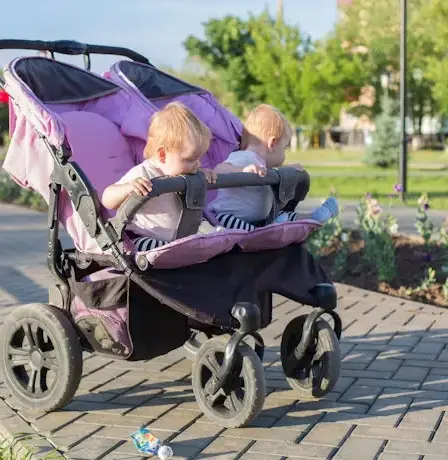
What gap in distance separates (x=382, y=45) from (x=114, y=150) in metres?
41.0

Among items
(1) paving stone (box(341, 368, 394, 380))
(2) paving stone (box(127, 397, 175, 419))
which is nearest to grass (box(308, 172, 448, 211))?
(1) paving stone (box(341, 368, 394, 380))

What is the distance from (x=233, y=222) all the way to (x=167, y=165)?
0.56 m

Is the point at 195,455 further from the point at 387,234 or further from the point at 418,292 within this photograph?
the point at 387,234

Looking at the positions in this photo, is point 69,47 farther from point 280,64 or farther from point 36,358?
point 280,64

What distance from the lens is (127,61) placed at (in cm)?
530

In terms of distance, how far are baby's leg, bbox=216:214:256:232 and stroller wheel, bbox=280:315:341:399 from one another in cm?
54

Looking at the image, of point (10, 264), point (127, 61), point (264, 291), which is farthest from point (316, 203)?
point (264, 291)

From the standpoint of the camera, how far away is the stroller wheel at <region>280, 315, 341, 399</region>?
4.23 m

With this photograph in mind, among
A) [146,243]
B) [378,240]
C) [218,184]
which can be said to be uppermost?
[218,184]

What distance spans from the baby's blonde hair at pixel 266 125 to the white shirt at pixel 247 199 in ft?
0.31

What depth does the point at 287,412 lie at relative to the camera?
4191 millimetres

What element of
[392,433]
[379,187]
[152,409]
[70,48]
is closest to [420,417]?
[392,433]

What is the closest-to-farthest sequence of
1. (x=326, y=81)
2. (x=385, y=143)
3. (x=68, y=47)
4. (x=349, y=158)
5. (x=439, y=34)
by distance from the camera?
(x=68, y=47) < (x=439, y=34) < (x=385, y=143) < (x=326, y=81) < (x=349, y=158)

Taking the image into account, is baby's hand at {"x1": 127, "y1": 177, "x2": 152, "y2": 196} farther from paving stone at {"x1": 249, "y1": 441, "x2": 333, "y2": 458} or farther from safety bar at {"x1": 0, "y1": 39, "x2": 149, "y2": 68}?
safety bar at {"x1": 0, "y1": 39, "x2": 149, "y2": 68}
